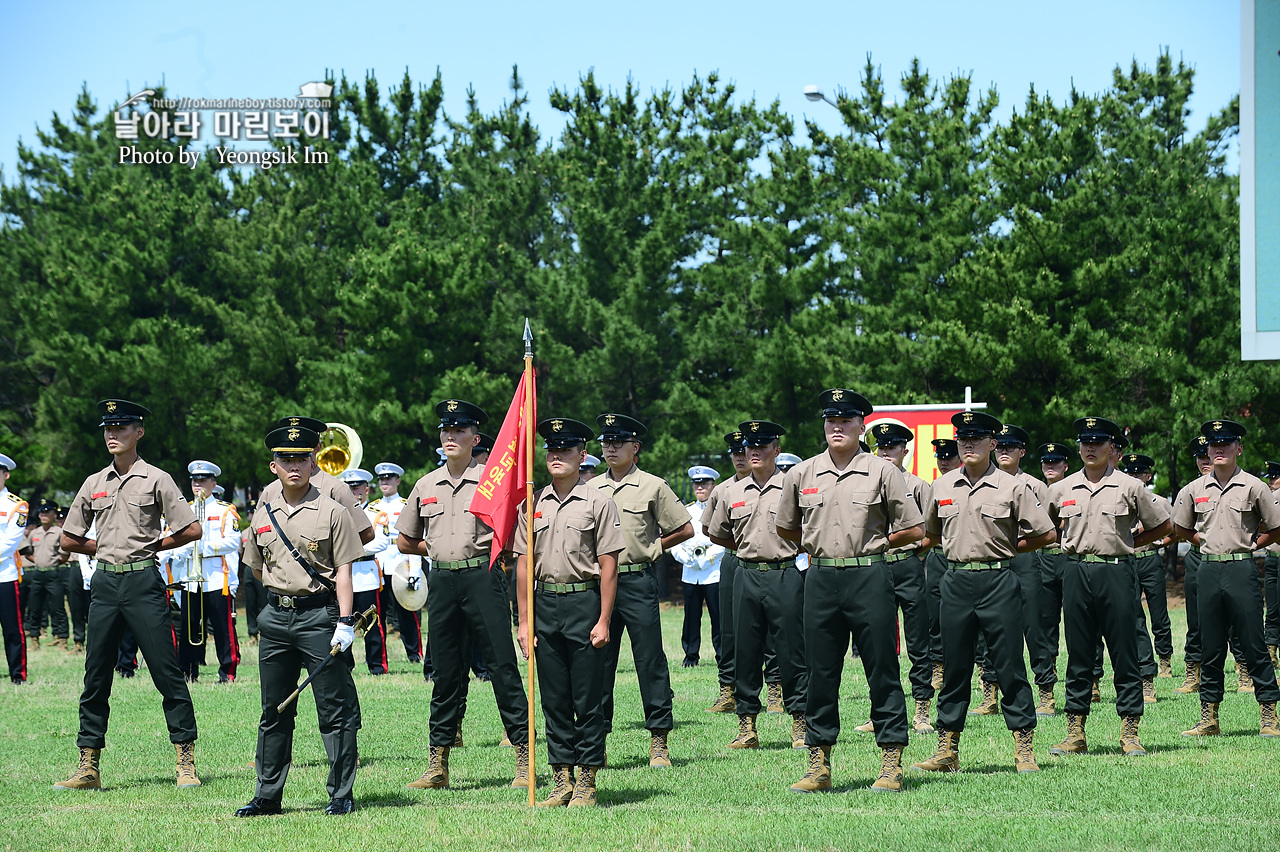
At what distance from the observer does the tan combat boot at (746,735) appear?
11.2 m

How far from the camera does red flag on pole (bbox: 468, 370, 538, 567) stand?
9477mm

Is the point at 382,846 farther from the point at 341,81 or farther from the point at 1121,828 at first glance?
the point at 341,81

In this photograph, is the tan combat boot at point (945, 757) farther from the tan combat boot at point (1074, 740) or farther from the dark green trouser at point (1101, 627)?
the dark green trouser at point (1101, 627)

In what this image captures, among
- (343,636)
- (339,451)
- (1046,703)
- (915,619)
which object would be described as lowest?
(1046,703)

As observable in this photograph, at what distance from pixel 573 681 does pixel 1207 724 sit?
227 inches

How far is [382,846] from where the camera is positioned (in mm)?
7664

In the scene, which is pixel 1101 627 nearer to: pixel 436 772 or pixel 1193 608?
pixel 1193 608

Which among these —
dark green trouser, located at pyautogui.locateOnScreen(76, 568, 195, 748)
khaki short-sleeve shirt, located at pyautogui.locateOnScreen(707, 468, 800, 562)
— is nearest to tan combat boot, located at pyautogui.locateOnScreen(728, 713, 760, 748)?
khaki short-sleeve shirt, located at pyautogui.locateOnScreen(707, 468, 800, 562)

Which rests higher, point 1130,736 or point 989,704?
point 1130,736

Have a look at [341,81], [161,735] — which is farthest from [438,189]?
[161,735]

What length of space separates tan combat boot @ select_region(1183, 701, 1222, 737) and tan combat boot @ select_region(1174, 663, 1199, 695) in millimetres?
2990

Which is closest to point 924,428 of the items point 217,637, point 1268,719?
point 1268,719

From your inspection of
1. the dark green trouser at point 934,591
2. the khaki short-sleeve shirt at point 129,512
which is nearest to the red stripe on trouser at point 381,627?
the dark green trouser at point 934,591

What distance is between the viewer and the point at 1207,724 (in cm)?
1158
